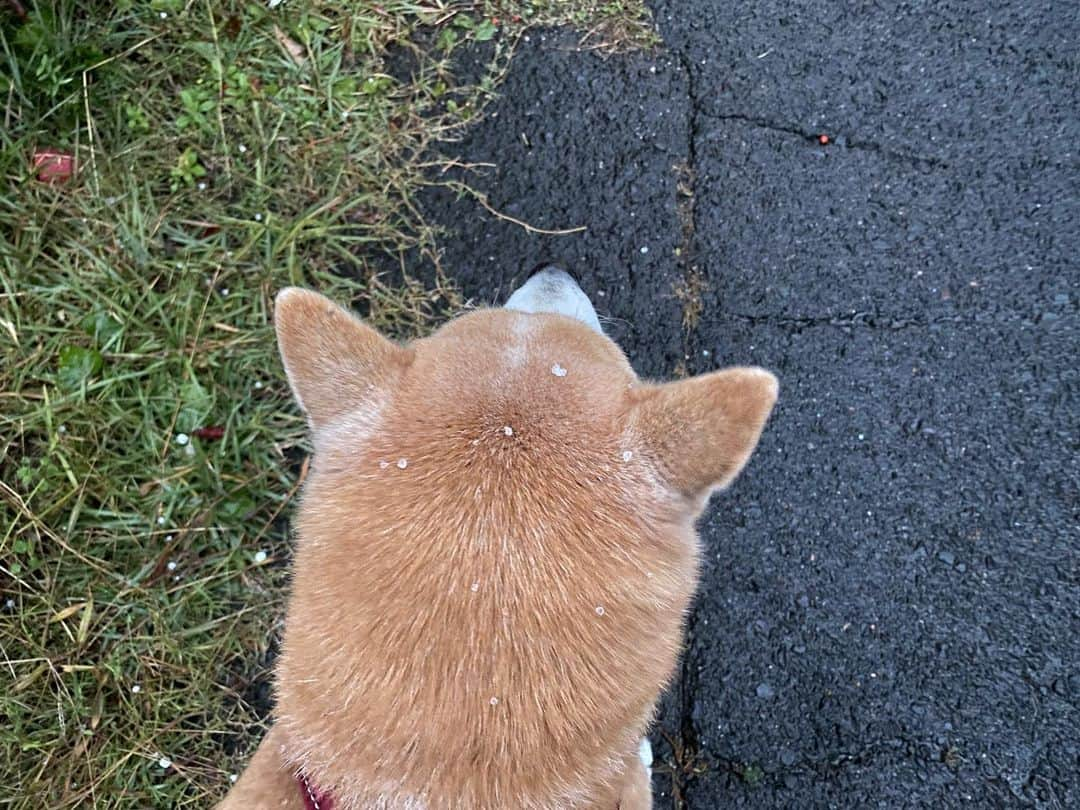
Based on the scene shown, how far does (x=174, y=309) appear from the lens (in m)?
2.86

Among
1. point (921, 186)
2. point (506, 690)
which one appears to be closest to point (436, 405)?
point (506, 690)

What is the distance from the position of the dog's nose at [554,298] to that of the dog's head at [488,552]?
1.60ft

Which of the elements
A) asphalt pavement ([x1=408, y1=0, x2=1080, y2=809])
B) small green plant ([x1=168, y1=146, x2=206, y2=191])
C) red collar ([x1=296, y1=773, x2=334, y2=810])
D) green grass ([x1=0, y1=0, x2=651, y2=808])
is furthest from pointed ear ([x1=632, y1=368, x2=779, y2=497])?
small green plant ([x1=168, y1=146, x2=206, y2=191])

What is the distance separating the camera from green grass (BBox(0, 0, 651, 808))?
272cm

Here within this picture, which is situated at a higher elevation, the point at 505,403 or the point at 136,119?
the point at 505,403

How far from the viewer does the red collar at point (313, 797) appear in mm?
1551

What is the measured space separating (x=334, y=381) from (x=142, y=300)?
5.37ft

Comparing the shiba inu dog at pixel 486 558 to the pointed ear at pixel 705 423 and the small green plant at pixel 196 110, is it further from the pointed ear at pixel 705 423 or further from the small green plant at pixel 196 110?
the small green plant at pixel 196 110

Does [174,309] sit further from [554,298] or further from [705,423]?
[705,423]

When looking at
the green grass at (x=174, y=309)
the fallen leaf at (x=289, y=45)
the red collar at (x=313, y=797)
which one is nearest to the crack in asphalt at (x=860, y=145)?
the green grass at (x=174, y=309)

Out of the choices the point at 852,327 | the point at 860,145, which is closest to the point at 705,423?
the point at 852,327

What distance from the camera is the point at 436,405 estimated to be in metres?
1.55

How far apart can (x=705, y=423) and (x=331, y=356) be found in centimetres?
81

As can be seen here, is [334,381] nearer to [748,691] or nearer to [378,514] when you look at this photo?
[378,514]
